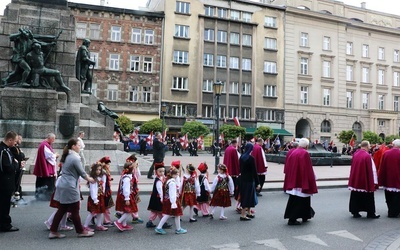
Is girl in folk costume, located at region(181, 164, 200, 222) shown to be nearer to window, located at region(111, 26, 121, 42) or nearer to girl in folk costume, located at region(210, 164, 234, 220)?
girl in folk costume, located at region(210, 164, 234, 220)

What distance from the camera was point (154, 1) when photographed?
158 ft

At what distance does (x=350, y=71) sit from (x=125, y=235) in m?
50.4

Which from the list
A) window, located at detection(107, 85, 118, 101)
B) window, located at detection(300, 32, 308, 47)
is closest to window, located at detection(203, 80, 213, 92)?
window, located at detection(107, 85, 118, 101)

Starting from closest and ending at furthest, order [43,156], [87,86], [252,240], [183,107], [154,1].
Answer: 1. [252,240]
2. [43,156]
3. [87,86]
4. [183,107]
5. [154,1]

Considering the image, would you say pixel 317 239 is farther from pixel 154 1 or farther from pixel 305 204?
pixel 154 1

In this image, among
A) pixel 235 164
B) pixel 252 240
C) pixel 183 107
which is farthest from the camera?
pixel 183 107

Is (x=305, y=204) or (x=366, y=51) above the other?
(x=366, y=51)

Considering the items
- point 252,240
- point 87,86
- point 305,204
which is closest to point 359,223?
point 305,204

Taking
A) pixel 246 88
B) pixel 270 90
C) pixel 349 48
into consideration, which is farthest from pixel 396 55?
pixel 246 88

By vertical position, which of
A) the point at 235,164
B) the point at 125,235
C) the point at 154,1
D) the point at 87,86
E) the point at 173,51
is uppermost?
the point at 154,1

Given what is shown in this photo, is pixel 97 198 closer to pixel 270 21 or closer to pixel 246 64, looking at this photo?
pixel 246 64

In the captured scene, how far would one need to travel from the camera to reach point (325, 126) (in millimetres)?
49531

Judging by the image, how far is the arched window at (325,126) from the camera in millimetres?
49250

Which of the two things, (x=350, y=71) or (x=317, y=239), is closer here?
(x=317, y=239)
